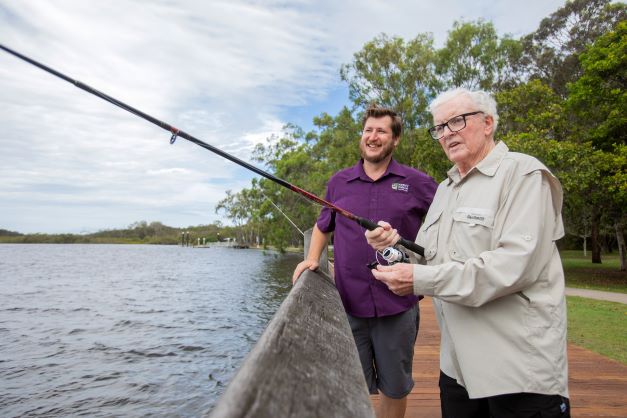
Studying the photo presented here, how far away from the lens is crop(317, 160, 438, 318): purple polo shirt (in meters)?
2.83

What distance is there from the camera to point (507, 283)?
64.7 inches

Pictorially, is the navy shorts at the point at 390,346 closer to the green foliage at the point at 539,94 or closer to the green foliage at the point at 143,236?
the green foliage at the point at 539,94

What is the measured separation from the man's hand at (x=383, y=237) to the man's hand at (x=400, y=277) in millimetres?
466

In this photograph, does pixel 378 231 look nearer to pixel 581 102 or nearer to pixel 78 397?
pixel 78 397

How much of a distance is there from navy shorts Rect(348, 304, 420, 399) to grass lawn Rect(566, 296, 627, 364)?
4.49m

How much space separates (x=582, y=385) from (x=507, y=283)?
161 inches

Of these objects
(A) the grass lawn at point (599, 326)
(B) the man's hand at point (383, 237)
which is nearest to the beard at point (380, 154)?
(B) the man's hand at point (383, 237)

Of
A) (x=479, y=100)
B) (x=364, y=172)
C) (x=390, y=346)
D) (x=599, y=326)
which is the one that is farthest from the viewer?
(x=599, y=326)

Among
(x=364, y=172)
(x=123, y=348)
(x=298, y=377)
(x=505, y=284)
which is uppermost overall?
(x=364, y=172)

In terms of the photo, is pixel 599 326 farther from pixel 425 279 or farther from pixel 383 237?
pixel 425 279

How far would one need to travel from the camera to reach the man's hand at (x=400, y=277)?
6.22 feet

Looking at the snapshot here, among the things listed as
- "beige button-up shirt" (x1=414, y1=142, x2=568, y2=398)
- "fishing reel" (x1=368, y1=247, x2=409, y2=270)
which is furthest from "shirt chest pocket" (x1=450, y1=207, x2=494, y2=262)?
"fishing reel" (x1=368, y1=247, x2=409, y2=270)

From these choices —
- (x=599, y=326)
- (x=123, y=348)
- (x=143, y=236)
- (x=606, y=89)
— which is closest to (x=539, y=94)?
(x=606, y=89)

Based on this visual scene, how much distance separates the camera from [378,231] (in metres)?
2.49
